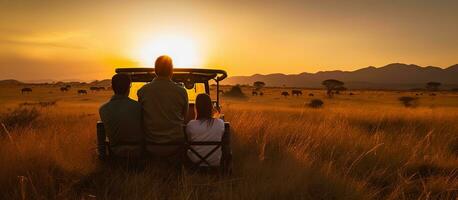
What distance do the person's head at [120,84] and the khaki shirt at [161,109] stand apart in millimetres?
192

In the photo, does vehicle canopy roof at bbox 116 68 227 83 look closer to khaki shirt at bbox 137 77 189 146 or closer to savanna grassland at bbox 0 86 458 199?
savanna grassland at bbox 0 86 458 199

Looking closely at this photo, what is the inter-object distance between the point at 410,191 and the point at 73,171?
4.57 meters

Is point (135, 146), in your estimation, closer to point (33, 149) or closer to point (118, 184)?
point (118, 184)

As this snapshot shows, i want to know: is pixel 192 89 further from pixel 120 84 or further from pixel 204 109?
pixel 120 84

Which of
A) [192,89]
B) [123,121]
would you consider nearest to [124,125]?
[123,121]

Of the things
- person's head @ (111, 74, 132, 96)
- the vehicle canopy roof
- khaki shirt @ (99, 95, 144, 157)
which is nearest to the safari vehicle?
the vehicle canopy roof

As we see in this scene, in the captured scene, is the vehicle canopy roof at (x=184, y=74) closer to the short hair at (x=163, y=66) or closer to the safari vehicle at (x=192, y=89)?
the safari vehicle at (x=192, y=89)

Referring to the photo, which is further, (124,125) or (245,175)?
(245,175)

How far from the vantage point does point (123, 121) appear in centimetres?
559

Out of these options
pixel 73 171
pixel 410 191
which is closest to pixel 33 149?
pixel 73 171

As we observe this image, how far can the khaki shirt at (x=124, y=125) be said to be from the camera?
561cm

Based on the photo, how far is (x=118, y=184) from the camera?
5164 millimetres

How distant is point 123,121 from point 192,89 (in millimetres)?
Result: 2654

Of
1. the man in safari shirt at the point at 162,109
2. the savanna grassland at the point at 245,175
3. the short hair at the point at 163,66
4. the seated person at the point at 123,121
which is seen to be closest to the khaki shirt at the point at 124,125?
the seated person at the point at 123,121
